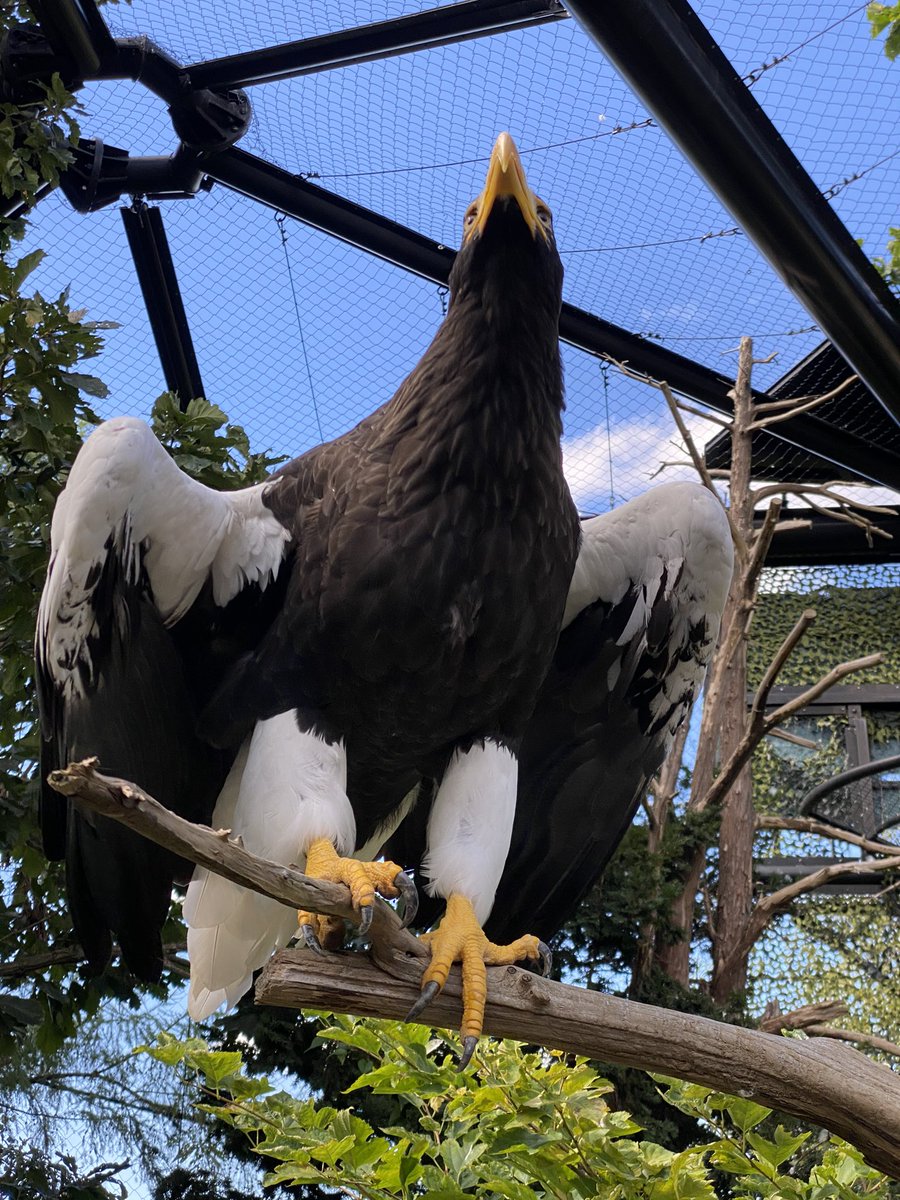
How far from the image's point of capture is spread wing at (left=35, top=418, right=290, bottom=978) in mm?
2078

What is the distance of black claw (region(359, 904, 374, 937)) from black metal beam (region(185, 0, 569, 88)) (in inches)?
118

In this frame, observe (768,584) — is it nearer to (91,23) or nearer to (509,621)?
(91,23)

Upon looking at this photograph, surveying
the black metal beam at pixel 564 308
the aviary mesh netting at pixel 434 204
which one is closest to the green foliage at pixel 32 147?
the aviary mesh netting at pixel 434 204

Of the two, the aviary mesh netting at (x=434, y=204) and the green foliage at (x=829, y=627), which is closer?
the aviary mesh netting at (x=434, y=204)

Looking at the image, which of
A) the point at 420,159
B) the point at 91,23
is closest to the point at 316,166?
the point at 420,159

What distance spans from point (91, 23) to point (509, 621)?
2.57 metres

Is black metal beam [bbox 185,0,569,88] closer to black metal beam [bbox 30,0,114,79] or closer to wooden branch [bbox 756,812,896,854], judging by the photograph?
black metal beam [bbox 30,0,114,79]

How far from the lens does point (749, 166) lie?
337 cm

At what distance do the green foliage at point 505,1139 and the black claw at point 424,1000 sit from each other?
0.19 metres

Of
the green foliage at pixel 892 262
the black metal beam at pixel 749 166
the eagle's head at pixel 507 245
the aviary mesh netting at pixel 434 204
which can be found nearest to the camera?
the eagle's head at pixel 507 245

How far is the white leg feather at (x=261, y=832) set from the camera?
210 cm

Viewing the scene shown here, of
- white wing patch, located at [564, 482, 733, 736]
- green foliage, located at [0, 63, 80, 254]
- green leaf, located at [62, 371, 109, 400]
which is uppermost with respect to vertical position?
green foliage, located at [0, 63, 80, 254]

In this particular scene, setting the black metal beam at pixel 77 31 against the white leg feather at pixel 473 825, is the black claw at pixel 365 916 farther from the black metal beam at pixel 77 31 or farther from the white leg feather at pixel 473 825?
the black metal beam at pixel 77 31

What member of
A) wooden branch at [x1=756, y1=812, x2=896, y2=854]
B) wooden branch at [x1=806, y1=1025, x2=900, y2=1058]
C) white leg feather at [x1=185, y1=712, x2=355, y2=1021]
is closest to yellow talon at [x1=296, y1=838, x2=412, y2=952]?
white leg feather at [x1=185, y1=712, x2=355, y2=1021]
